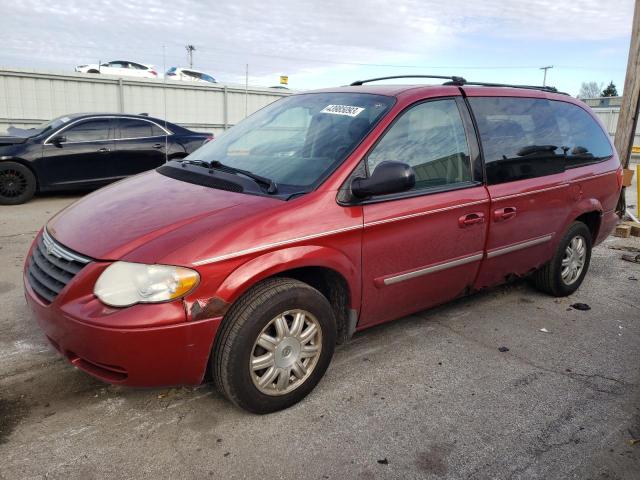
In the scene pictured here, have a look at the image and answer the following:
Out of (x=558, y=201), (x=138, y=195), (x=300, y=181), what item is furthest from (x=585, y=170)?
(x=138, y=195)

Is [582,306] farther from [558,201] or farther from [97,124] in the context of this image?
[97,124]

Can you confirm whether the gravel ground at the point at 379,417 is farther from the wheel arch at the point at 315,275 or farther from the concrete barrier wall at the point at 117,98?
the concrete barrier wall at the point at 117,98

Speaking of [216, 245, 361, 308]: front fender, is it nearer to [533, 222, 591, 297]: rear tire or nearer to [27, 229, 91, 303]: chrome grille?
[27, 229, 91, 303]: chrome grille

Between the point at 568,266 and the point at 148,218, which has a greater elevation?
the point at 148,218

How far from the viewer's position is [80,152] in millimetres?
8727

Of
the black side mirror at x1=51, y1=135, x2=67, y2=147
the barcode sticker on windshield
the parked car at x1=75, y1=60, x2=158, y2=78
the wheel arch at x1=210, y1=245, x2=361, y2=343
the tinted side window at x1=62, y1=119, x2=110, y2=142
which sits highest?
Result: the parked car at x1=75, y1=60, x2=158, y2=78

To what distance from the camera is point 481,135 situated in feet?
12.4

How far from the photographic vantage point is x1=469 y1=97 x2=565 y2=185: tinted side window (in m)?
3.82

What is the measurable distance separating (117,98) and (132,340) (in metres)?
14.5

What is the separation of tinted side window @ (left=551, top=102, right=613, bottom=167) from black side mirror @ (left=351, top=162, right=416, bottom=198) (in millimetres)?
2222

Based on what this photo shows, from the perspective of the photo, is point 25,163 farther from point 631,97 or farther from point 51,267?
point 631,97

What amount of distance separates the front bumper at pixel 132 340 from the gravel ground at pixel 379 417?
0.34 m

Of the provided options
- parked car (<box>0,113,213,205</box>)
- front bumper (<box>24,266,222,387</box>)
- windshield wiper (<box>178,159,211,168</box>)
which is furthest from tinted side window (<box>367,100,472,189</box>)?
parked car (<box>0,113,213,205</box>)

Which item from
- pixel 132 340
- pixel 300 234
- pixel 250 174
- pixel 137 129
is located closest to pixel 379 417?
pixel 300 234
